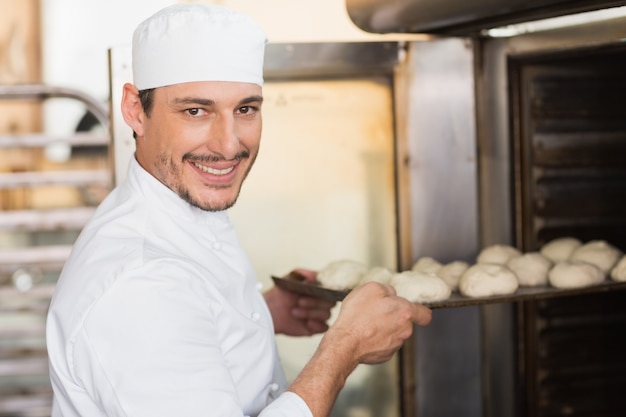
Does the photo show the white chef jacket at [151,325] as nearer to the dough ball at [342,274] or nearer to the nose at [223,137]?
the nose at [223,137]

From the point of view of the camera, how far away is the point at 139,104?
1700 millimetres

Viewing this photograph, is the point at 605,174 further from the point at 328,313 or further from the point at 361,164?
the point at 328,313

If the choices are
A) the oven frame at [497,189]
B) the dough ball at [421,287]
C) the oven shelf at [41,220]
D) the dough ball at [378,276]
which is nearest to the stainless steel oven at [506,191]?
the oven frame at [497,189]

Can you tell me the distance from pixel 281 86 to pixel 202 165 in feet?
2.55

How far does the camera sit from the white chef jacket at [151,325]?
141cm

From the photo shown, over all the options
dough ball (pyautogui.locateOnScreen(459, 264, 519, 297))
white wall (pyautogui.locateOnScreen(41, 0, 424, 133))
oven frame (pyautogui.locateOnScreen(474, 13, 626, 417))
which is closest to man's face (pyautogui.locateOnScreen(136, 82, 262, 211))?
dough ball (pyautogui.locateOnScreen(459, 264, 519, 297))

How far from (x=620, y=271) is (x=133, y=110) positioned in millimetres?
1227

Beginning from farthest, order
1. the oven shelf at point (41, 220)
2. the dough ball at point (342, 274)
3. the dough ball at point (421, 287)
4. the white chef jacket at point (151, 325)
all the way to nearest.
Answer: the oven shelf at point (41, 220) → the dough ball at point (342, 274) → the dough ball at point (421, 287) → the white chef jacket at point (151, 325)

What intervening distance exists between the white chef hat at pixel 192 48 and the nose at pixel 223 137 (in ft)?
0.26

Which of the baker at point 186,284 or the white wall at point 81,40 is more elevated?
the white wall at point 81,40

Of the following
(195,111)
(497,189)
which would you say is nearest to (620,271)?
(497,189)

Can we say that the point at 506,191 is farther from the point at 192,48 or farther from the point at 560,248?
the point at 192,48

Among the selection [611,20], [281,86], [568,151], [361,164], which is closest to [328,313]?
[361,164]

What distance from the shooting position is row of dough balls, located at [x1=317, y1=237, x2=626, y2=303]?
2.04 metres
